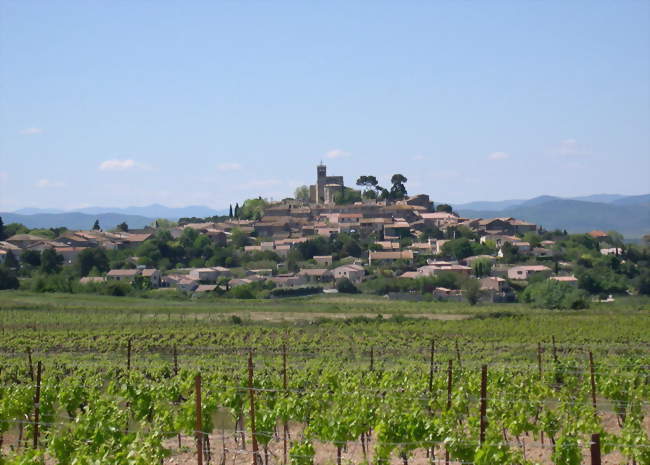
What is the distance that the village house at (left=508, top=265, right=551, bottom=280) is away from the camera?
244ft

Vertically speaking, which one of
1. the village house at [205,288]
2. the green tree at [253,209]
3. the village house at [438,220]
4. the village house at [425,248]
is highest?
the green tree at [253,209]

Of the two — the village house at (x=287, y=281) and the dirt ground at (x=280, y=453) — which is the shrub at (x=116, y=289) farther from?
the dirt ground at (x=280, y=453)

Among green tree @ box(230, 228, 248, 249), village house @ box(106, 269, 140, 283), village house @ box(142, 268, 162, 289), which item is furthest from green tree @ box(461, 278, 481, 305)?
green tree @ box(230, 228, 248, 249)

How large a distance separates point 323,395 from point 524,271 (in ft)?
202

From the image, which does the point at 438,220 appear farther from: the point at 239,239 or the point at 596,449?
the point at 596,449

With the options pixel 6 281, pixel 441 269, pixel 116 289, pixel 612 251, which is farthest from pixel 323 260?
pixel 6 281

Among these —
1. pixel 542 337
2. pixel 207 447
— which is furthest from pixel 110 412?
pixel 542 337

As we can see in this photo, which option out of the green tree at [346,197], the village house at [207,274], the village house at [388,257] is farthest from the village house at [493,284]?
the green tree at [346,197]

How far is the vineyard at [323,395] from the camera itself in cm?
1171

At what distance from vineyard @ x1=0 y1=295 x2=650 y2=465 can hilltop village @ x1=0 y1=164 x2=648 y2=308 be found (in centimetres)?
2460

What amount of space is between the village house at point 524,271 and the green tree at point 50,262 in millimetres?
36599

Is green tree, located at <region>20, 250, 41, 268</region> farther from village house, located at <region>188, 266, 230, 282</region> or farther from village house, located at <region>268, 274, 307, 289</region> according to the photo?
village house, located at <region>268, 274, 307, 289</region>

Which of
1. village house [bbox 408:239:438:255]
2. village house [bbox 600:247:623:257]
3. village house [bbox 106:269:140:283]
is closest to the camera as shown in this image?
village house [bbox 106:269:140:283]

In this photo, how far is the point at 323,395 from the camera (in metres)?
15.2
